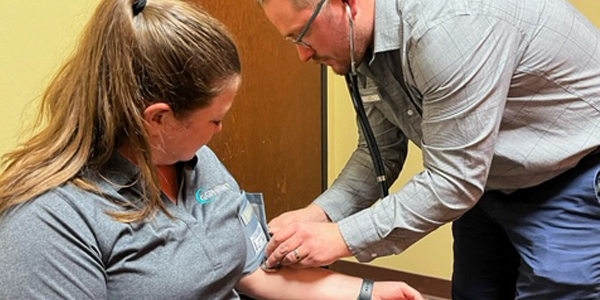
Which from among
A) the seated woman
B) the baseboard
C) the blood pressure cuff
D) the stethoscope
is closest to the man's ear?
the seated woman

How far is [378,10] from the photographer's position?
134 centimetres

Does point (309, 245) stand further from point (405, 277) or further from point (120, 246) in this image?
point (405, 277)

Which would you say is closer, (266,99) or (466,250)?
(466,250)

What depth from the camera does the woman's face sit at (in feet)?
3.60

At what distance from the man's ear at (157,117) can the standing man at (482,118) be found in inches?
15.1

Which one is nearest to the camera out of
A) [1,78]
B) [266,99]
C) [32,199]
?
[32,199]

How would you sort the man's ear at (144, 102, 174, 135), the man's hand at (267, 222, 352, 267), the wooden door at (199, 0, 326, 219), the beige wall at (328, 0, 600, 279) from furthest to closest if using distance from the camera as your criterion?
the beige wall at (328, 0, 600, 279) → the wooden door at (199, 0, 326, 219) → the man's hand at (267, 222, 352, 267) → the man's ear at (144, 102, 174, 135)

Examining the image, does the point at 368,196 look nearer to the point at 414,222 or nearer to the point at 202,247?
the point at 414,222

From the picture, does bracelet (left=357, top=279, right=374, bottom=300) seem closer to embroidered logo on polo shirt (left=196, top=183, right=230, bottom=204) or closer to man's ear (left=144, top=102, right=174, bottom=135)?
embroidered logo on polo shirt (left=196, top=183, right=230, bottom=204)

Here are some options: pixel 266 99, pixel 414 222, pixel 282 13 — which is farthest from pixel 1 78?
pixel 266 99

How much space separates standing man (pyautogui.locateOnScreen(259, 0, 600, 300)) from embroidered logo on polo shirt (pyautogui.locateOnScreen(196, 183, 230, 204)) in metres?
0.17

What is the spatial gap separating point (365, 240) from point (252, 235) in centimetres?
25

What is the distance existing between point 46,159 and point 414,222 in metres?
0.72

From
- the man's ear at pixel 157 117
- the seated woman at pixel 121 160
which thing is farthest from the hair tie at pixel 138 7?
the man's ear at pixel 157 117
